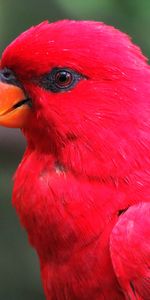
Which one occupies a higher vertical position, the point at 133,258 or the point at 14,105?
the point at 14,105

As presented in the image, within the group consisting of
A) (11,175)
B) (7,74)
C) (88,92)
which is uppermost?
(7,74)

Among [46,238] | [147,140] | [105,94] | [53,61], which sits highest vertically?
[53,61]

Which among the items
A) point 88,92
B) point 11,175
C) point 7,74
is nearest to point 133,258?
point 88,92

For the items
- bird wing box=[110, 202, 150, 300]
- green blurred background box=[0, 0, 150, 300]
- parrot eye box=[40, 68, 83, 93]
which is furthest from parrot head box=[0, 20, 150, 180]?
green blurred background box=[0, 0, 150, 300]

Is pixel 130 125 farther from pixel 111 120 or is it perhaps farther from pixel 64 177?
pixel 64 177

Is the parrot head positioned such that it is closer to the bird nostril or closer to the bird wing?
the bird nostril

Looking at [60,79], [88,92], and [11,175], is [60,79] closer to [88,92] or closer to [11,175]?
[88,92]

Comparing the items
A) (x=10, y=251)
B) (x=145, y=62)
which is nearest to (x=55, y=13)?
(x=10, y=251)
